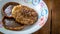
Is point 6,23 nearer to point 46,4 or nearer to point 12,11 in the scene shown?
point 12,11

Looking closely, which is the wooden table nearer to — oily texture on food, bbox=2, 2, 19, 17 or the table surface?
the table surface

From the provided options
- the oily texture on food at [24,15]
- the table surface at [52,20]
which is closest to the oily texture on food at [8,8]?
the oily texture on food at [24,15]

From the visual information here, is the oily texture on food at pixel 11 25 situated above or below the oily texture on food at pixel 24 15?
below

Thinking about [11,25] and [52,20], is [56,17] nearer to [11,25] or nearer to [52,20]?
[52,20]

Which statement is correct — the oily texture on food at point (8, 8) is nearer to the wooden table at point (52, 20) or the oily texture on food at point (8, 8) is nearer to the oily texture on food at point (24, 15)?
the oily texture on food at point (24, 15)

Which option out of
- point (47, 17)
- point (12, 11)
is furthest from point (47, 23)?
point (12, 11)

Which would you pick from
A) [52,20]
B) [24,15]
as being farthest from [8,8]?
[52,20]
